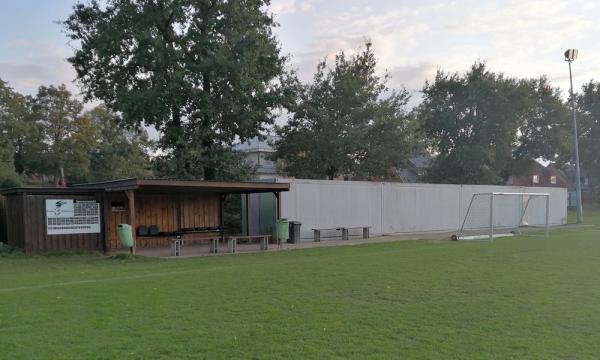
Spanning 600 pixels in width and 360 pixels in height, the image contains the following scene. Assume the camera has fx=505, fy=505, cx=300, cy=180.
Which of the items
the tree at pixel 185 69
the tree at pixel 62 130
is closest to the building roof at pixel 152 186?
the tree at pixel 185 69

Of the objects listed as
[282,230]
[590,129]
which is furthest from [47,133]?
[590,129]

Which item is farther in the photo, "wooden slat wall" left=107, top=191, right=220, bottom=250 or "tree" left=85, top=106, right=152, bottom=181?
"tree" left=85, top=106, right=152, bottom=181

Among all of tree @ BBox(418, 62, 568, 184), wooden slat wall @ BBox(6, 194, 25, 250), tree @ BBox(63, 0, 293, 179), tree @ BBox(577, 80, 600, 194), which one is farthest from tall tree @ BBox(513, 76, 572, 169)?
wooden slat wall @ BBox(6, 194, 25, 250)

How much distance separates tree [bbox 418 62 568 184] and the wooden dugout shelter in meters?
28.9

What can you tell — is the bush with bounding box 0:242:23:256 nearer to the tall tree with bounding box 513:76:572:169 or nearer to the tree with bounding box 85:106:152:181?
the tree with bounding box 85:106:152:181

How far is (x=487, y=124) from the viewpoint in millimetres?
44625

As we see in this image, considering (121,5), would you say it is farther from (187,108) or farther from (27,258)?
(27,258)

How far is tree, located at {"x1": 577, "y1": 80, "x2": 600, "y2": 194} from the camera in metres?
65.8

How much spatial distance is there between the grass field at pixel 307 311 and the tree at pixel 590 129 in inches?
2441

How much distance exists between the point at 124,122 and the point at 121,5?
540 centimetres

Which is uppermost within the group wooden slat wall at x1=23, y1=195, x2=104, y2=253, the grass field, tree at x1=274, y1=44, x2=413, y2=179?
tree at x1=274, y1=44, x2=413, y2=179

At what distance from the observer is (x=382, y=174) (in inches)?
1233

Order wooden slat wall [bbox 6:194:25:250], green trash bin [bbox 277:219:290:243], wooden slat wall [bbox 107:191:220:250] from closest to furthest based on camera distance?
wooden slat wall [bbox 6:194:25:250] → wooden slat wall [bbox 107:191:220:250] → green trash bin [bbox 277:219:290:243]

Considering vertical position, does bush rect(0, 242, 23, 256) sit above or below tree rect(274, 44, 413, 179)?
below
